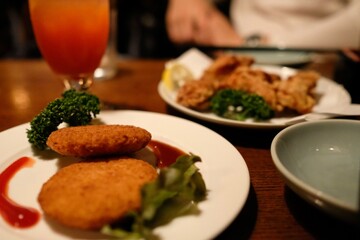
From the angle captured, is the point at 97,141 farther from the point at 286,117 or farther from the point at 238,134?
the point at 286,117

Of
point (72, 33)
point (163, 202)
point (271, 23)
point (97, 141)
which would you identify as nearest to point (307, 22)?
point (271, 23)

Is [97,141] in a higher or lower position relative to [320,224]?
higher

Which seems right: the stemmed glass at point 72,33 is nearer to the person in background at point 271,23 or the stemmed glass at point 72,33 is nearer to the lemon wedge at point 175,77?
the lemon wedge at point 175,77

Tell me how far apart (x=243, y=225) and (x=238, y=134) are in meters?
0.66

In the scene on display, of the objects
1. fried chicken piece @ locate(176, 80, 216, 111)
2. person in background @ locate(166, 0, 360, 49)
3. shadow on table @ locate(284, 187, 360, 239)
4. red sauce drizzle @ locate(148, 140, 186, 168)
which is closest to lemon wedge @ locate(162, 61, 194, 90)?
fried chicken piece @ locate(176, 80, 216, 111)

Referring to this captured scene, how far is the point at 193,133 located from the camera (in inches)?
52.1

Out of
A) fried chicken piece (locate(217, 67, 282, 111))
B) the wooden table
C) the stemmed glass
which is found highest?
the stemmed glass

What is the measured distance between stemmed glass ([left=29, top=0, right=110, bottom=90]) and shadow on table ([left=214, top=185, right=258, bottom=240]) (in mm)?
1096

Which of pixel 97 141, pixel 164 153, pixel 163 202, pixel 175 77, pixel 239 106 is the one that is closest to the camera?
pixel 163 202

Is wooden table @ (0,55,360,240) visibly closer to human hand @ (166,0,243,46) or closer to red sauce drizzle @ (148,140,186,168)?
red sauce drizzle @ (148,140,186,168)

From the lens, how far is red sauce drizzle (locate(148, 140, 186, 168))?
3.88ft

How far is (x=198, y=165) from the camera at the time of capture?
111cm

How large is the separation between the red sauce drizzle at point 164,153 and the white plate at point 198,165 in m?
0.03

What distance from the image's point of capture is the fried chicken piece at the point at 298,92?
1681 millimetres
